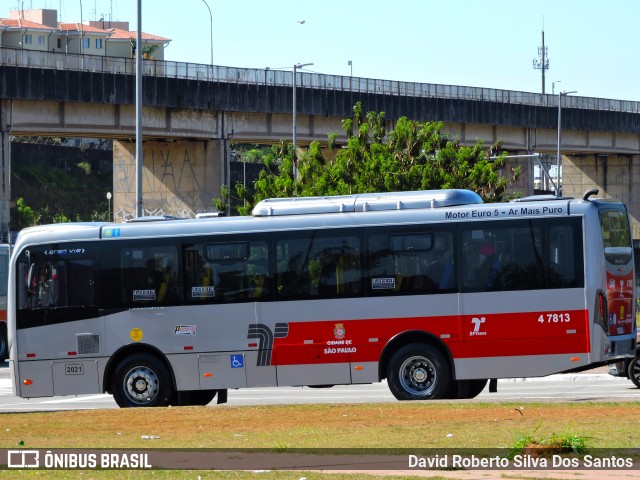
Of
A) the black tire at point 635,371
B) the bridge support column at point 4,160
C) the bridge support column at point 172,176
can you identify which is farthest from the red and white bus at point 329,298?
the bridge support column at point 172,176

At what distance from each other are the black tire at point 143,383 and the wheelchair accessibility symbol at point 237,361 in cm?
116

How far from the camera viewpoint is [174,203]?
202ft

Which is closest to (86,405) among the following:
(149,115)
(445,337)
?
(445,337)

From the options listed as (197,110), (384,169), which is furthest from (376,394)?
(197,110)

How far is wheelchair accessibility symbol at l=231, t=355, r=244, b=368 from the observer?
2194cm

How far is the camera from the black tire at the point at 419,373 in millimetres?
21359

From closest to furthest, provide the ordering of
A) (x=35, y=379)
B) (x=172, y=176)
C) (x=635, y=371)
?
(x=35, y=379) < (x=635, y=371) < (x=172, y=176)

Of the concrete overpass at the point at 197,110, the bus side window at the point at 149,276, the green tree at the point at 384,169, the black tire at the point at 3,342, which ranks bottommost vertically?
the black tire at the point at 3,342

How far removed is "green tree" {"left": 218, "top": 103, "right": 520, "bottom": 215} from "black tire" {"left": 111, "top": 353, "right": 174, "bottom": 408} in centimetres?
2317

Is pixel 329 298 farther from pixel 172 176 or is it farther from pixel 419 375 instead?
pixel 172 176

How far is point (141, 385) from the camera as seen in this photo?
22.4m

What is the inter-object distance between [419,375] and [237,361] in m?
2.92

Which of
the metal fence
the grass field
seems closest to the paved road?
the grass field

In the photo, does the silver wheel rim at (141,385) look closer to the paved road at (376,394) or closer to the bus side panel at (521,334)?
the paved road at (376,394)
